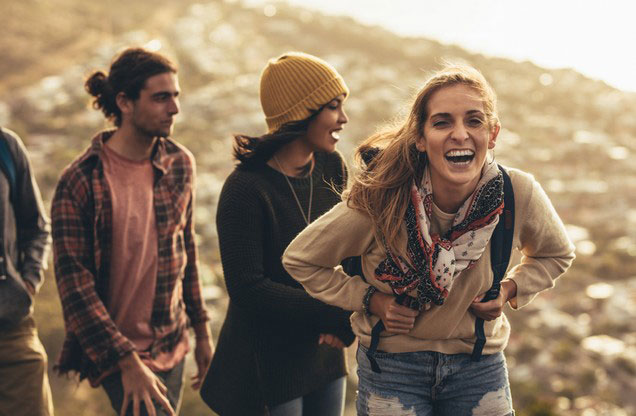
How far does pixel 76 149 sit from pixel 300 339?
1285 cm

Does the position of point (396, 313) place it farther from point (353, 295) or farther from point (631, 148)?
point (631, 148)

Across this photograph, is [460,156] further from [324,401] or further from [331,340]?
[324,401]

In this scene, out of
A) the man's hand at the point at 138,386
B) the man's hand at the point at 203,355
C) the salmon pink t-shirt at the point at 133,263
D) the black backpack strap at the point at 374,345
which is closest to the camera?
the black backpack strap at the point at 374,345

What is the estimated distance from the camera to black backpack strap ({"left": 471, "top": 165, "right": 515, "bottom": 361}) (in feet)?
6.78

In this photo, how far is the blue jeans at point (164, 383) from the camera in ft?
8.85

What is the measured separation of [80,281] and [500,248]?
1686mm

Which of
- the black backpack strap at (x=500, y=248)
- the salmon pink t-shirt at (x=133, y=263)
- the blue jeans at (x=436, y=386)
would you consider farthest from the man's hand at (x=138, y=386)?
the black backpack strap at (x=500, y=248)

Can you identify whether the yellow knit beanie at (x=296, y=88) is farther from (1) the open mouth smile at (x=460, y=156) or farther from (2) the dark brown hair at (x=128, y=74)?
(1) the open mouth smile at (x=460, y=156)

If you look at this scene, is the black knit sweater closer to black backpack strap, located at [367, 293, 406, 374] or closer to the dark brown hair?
black backpack strap, located at [367, 293, 406, 374]

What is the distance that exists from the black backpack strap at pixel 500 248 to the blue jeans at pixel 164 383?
1361mm

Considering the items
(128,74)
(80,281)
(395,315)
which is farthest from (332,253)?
(128,74)

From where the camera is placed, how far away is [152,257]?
2.91 metres

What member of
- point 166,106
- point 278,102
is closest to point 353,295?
point 278,102

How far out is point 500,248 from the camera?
207 centimetres
